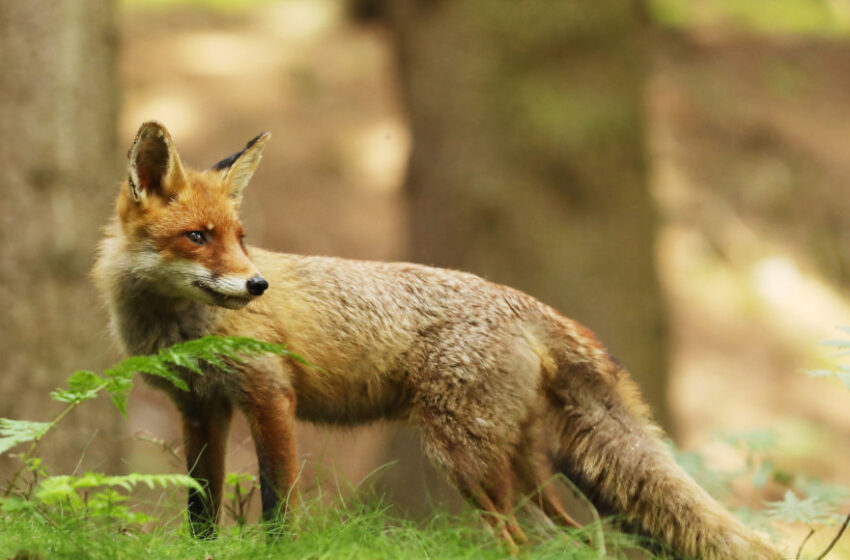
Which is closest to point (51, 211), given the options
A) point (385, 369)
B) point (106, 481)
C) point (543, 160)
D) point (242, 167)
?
point (242, 167)

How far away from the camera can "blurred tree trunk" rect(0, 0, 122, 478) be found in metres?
7.97

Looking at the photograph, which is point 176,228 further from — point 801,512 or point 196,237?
point 801,512

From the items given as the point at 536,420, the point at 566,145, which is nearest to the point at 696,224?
the point at 566,145

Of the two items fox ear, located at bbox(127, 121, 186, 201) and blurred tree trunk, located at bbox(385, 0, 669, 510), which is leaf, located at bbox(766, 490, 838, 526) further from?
blurred tree trunk, located at bbox(385, 0, 669, 510)

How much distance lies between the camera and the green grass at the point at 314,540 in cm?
438

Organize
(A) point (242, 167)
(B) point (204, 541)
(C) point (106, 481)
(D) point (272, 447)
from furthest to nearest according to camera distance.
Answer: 1. (A) point (242, 167)
2. (D) point (272, 447)
3. (B) point (204, 541)
4. (C) point (106, 481)

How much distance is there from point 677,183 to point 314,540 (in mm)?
15453

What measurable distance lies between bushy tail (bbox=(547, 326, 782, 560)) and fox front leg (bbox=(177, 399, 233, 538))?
6.27ft

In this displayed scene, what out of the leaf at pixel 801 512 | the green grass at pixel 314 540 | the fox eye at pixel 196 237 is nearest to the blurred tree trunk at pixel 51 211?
the green grass at pixel 314 540

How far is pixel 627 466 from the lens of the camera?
5.19 meters

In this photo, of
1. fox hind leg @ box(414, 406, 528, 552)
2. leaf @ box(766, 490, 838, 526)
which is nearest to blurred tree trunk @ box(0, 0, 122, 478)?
fox hind leg @ box(414, 406, 528, 552)

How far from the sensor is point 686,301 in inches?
673

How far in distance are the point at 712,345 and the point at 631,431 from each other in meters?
12.0

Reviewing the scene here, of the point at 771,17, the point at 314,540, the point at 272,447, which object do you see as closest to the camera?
the point at 314,540
